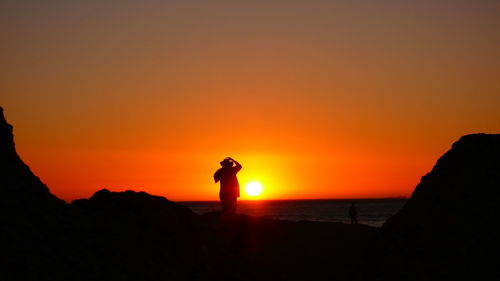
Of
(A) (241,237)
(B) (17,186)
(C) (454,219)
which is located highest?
(B) (17,186)

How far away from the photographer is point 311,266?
57.3 feet

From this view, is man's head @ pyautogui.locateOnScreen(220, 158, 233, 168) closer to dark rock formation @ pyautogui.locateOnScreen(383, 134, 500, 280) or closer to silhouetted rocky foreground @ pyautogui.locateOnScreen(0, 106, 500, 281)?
silhouetted rocky foreground @ pyautogui.locateOnScreen(0, 106, 500, 281)

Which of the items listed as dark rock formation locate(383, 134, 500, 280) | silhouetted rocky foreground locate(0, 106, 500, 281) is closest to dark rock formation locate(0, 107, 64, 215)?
silhouetted rocky foreground locate(0, 106, 500, 281)

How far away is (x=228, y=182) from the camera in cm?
2119

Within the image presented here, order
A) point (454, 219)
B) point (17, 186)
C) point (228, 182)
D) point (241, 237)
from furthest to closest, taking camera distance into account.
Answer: point (228, 182)
point (454, 219)
point (241, 237)
point (17, 186)

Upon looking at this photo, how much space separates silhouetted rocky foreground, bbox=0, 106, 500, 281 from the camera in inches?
482

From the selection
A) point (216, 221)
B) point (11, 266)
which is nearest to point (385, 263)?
point (216, 221)

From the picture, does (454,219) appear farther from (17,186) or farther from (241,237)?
(17,186)

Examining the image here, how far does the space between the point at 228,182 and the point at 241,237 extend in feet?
12.0

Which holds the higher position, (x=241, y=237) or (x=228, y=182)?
(x=228, y=182)

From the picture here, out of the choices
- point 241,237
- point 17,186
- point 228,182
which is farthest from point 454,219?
point 17,186

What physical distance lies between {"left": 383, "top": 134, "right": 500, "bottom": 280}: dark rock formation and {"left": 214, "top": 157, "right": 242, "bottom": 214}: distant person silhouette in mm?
5169

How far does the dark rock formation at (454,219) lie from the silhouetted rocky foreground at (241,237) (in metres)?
→ 0.03

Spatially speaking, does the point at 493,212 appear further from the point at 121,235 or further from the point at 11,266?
the point at 11,266
